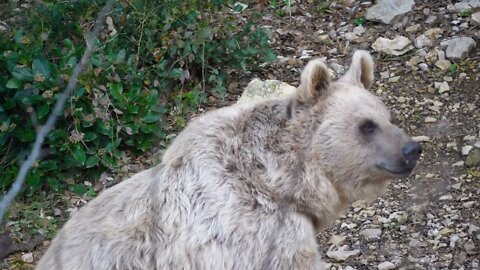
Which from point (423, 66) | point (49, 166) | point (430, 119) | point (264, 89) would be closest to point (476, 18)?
point (423, 66)

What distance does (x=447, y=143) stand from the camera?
7.19m

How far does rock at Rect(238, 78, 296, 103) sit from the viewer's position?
7.58 metres

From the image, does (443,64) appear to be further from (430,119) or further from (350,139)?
(350,139)

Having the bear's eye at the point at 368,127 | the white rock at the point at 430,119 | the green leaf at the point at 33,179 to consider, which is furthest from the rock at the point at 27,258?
the white rock at the point at 430,119

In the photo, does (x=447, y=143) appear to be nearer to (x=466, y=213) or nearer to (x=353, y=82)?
(x=466, y=213)

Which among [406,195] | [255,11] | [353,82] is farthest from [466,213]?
[255,11]

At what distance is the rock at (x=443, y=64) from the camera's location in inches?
317

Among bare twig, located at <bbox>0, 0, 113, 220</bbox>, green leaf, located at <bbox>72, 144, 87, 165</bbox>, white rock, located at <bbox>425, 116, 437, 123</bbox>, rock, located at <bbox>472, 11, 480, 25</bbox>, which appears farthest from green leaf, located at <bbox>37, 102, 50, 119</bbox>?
rock, located at <bbox>472, 11, 480, 25</bbox>

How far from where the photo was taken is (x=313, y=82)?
16.6ft

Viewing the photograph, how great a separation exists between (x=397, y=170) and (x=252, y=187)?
78 cm

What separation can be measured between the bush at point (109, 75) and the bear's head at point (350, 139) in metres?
2.61

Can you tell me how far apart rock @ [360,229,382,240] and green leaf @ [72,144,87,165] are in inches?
84.5

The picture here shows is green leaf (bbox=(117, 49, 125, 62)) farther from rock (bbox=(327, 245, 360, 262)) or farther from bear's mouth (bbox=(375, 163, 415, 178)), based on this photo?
bear's mouth (bbox=(375, 163, 415, 178))

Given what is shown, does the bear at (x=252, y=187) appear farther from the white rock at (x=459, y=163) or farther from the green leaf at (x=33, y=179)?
the green leaf at (x=33, y=179)
